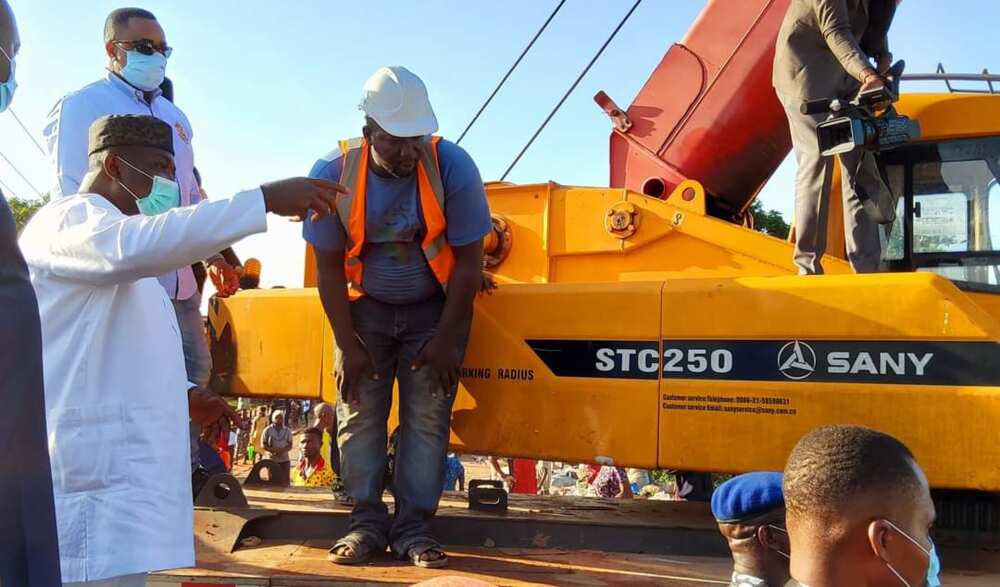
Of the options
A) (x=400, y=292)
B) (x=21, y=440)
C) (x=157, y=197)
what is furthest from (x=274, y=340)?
(x=21, y=440)

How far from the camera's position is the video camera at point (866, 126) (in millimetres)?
3275

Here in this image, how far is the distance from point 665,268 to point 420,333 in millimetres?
1427

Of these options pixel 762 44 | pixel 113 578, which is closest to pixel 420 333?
pixel 113 578

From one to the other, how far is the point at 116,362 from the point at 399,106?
4.62ft

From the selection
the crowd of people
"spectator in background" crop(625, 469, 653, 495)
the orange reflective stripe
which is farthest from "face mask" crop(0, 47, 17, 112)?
"spectator in background" crop(625, 469, 653, 495)

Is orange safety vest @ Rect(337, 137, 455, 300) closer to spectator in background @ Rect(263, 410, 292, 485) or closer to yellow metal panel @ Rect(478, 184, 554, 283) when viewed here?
yellow metal panel @ Rect(478, 184, 554, 283)

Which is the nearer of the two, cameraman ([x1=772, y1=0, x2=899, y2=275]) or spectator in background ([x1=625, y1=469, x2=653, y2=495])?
cameraman ([x1=772, y1=0, x2=899, y2=275])

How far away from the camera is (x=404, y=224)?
3.33 m

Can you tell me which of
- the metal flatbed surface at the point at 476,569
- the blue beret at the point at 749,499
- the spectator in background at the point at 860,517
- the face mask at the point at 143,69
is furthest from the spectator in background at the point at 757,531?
the face mask at the point at 143,69

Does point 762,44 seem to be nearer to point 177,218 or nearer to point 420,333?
point 420,333

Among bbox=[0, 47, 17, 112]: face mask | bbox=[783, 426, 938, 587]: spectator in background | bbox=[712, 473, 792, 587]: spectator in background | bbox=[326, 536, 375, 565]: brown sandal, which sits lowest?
bbox=[326, 536, 375, 565]: brown sandal

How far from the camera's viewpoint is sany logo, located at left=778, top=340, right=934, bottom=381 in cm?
295

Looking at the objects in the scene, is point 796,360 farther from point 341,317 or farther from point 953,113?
point 341,317

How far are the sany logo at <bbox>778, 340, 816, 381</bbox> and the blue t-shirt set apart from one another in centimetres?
117
